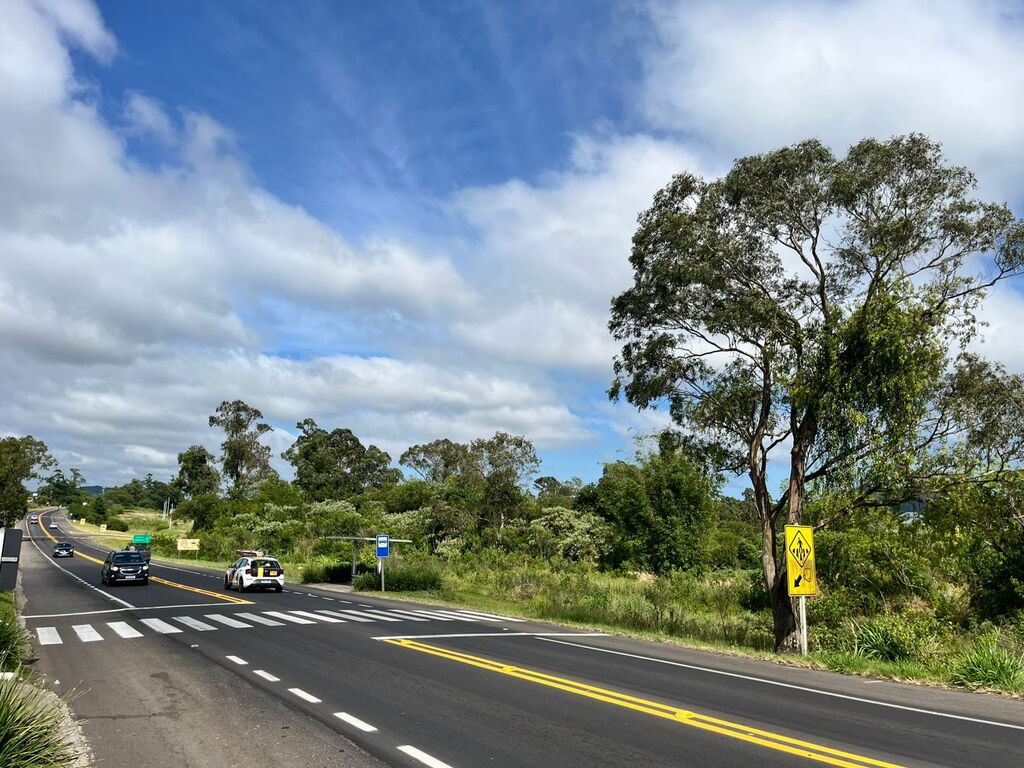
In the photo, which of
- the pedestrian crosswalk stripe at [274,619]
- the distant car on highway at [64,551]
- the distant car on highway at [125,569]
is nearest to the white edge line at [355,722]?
the pedestrian crosswalk stripe at [274,619]

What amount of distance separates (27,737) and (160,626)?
1367 cm

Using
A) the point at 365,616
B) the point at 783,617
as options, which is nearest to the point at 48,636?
the point at 365,616

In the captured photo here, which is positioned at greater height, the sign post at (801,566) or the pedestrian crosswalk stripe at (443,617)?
the sign post at (801,566)

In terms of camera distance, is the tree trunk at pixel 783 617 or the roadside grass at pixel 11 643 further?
the tree trunk at pixel 783 617

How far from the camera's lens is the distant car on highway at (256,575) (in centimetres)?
3147

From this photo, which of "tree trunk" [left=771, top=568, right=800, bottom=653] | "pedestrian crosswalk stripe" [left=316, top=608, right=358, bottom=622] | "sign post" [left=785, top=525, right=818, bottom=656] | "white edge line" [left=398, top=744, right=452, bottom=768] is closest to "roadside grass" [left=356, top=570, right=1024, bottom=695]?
"tree trunk" [left=771, top=568, right=800, bottom=653]

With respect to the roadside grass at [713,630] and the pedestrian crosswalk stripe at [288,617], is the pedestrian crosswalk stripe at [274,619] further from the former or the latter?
the roadside grass at [713,630]

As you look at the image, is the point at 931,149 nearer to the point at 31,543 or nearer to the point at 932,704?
the point at 932,704

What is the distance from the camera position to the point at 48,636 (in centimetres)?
1675

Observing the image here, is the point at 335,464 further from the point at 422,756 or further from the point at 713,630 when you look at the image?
the point at 422,756

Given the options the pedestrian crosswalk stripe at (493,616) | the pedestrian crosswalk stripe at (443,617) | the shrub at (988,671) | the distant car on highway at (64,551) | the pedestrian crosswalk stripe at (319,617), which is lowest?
the distant car on highway at (64,551)

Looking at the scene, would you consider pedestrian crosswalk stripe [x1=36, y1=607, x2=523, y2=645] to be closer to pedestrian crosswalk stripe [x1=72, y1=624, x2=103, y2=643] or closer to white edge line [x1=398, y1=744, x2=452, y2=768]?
pedestrian crosswalk stripe [x1=72, y1=624, x2=103, y2=643]

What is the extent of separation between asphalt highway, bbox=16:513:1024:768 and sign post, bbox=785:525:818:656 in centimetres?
232

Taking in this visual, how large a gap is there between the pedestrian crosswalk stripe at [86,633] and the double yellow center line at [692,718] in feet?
28.6
